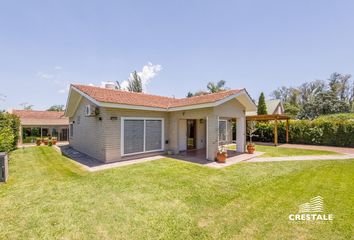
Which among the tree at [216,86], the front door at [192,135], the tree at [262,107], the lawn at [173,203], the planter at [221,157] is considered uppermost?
the tree at [216,86]

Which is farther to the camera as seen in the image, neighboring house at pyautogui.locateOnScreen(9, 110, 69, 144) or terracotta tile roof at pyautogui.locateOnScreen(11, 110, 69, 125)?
terracotta tile roof at pyautogui.locateOnScreen(11, 110, 69, 125)

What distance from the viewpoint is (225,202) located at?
17.2 ft

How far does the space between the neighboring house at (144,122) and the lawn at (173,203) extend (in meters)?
2.41

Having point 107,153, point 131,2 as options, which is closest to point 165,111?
point 107,153

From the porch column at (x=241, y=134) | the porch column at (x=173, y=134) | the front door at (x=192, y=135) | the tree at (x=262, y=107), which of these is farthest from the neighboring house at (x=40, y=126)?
the tree at (x=262, y=107)

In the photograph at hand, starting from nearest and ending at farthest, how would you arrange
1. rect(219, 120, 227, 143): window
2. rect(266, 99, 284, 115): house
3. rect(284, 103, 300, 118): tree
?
rect(219, 120, 227, 143): window
rect(266, 99, 284, 115): house
rect(284, 103, 300, 118): tree

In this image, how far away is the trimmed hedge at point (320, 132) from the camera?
1623 cm

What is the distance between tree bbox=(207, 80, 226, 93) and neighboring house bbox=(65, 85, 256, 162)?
23118 millimetres

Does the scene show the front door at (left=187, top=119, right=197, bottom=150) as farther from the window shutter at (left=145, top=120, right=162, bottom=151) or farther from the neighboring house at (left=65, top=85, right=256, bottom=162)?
the window shutter at (left=145, top=120, right=162, bottom=151)

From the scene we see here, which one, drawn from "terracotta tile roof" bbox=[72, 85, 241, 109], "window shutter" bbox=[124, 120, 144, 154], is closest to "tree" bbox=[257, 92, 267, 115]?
"terracotta tile roof" bbox=[72, 85, 241, 109]

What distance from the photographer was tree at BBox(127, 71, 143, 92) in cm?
3975

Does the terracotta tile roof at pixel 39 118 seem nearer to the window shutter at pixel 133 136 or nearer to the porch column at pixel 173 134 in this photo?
the window shutter at pixel 133 136

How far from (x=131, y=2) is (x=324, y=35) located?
14392 millimetres

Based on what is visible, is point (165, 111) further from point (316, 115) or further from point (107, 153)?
point (316, 115)
